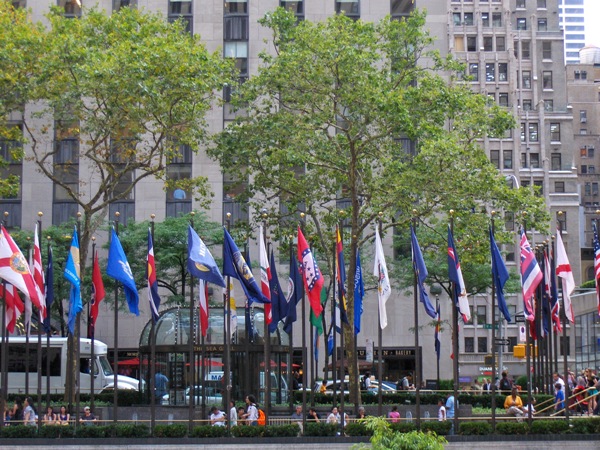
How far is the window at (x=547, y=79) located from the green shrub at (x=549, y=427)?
303ft

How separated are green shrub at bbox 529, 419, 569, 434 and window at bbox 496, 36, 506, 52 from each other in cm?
8442

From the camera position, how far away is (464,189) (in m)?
45.0

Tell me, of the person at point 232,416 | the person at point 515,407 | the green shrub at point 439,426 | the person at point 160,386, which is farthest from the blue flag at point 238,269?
the person at point 515,407

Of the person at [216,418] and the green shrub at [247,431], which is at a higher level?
the person at [216,418]

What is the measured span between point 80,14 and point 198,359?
38.0 meters

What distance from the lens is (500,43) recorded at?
115875 mm

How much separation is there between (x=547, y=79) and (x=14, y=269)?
98244 millimetres

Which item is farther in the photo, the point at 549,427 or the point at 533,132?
the point at 533,132

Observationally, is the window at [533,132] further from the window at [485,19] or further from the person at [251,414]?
the person at [251,414]

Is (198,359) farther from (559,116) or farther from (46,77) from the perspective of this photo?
(559,116)

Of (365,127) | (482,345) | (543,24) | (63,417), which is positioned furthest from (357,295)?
(543,24)

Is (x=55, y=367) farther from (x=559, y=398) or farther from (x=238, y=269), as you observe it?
(x=559, y=398)

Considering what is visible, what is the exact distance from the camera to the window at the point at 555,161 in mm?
121938

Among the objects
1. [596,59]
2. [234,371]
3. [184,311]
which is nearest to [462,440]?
[234,371]
